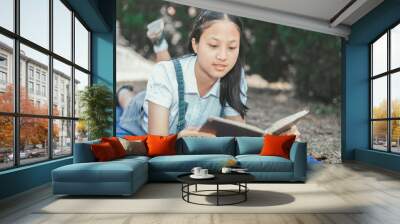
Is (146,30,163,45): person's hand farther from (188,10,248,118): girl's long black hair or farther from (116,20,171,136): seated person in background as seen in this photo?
(188,10,248,118): girl's long black hair

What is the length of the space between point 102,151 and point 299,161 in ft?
10.1

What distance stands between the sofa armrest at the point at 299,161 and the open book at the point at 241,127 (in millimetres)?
3124

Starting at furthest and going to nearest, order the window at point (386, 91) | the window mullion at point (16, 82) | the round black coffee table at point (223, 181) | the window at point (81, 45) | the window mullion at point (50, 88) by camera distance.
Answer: the window at point (386, 91)
the window at point (81, 45)
the window mullion at point (50, 88)
the window mullion at point (16, 82)
the round black coffee table at point (223, 181)

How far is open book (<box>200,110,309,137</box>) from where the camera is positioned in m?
9.32

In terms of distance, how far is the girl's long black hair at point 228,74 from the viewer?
9422 mm

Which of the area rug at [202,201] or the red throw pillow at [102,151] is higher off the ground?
the red throw pillow at [102,151]

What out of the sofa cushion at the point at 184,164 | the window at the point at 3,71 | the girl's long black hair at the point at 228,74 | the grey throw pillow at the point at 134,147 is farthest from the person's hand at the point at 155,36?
the window at the point at 3,71

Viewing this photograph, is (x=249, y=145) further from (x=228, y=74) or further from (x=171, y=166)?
(x=228, y=74)

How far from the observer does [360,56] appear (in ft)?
31.3

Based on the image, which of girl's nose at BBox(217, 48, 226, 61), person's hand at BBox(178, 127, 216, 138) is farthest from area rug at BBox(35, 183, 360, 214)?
girl's nose at BBox(217, 48, 226, 61)

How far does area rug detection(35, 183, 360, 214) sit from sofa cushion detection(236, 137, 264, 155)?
1.52 metres

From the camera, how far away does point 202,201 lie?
4723 mm

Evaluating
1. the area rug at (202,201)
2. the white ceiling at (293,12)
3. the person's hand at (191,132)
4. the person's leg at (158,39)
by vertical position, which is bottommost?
the area rug at (202,201)

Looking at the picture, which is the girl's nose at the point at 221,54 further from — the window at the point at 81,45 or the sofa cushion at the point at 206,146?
the window at the point at 81,45
